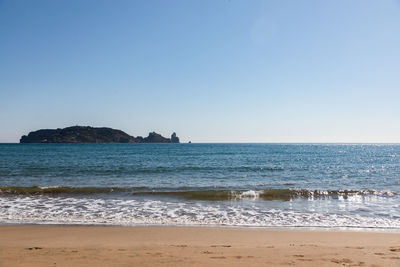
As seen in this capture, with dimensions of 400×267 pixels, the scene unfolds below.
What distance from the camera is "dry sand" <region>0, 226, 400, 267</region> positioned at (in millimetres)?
6531

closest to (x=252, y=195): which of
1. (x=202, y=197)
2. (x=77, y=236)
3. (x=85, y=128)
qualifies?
(x=202, y=197)

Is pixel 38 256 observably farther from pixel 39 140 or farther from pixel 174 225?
pixel 39 140

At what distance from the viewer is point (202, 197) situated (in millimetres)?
17516

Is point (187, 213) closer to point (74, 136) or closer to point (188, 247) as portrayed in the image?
point (188, 247)

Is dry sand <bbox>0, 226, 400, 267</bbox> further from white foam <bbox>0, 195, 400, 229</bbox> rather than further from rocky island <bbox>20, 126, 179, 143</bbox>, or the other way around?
rocky island <bbox>20, 126, 179, 143</bbox>

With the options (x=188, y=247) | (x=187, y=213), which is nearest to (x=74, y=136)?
(x=187, y=213)

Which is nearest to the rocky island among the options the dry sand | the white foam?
the white foam

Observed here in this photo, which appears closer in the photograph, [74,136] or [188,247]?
[188,247]

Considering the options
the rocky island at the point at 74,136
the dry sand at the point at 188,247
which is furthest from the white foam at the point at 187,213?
the rocky island at the point at 74,136

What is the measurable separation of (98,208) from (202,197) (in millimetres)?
6118

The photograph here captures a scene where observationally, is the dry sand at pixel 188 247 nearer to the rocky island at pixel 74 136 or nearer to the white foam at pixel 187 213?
the white foam at pixel 187 213

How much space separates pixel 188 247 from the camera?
307 inches

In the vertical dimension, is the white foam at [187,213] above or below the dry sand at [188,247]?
below

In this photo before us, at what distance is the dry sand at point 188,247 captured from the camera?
6.53 m
